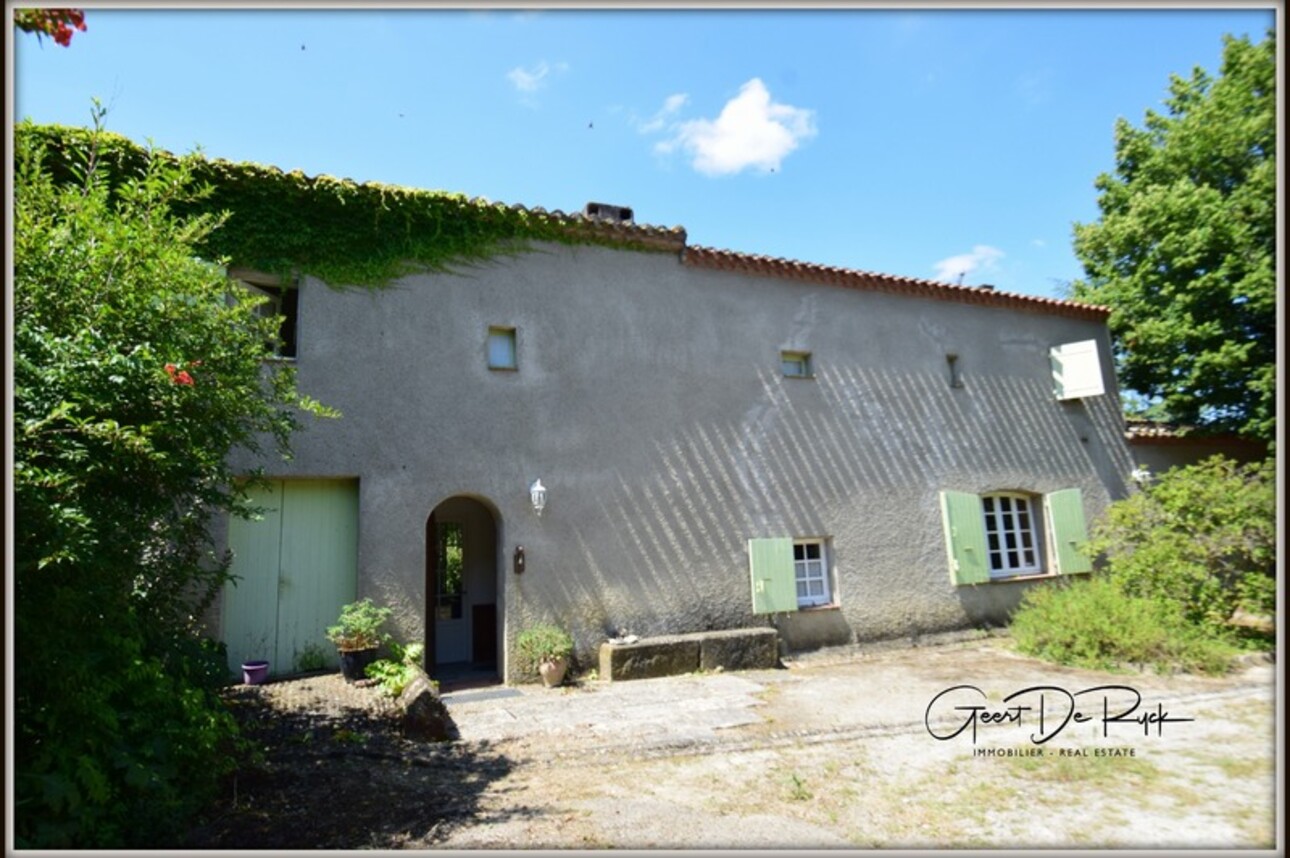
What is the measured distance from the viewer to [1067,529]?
10.6m

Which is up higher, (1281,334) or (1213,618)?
(1281,334)

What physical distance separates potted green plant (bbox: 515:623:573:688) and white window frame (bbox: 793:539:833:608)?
344cm

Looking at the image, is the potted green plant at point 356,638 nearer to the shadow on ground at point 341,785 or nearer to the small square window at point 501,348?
the shadow on ground at point 341,785

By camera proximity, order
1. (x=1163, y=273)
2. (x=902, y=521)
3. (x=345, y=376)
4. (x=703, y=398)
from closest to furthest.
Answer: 1. (x=345, y=376)
2. (x=703, y=398)
3. (x=902, y=521)
4. (x=1163, y=273)

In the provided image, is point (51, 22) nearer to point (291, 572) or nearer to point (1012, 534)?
point (291, 572)

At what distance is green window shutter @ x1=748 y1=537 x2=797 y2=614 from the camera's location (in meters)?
8.60

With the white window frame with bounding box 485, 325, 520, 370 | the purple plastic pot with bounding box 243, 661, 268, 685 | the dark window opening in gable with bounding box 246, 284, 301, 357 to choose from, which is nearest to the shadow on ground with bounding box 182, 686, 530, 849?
the purple plastic pot with bounding box 243, 661, 268, 685

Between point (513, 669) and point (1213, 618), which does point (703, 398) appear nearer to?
point (513, 669)

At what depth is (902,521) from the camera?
9734 millimetres

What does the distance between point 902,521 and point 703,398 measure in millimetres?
3583

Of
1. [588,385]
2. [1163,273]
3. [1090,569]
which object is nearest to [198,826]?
[588,385]

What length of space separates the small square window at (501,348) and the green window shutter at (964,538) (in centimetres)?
666

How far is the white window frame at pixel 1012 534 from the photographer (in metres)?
10.5

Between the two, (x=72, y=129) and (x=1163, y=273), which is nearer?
(x=72, y=129)
